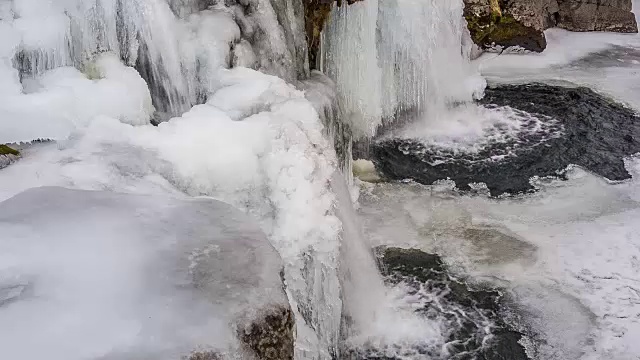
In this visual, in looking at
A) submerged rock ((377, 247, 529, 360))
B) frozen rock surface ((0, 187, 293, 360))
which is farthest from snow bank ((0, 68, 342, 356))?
submerged rock ((377, 247, 529, 360))

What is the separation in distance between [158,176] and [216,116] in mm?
909

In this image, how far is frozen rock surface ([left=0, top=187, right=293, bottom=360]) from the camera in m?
2.12

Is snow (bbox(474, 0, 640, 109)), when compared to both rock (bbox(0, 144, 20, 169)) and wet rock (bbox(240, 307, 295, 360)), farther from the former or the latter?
wet rock (bbox(240, 307, 295, 360))

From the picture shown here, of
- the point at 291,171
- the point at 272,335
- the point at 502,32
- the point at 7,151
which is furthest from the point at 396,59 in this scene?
the point at 272,335

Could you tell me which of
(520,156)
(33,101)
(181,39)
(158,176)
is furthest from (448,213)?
(33,101)

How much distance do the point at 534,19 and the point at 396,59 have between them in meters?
3.96

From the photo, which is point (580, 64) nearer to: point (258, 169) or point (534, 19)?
point (534, 19)

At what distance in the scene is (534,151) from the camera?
776 centimetres

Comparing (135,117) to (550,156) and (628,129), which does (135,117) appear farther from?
(628,129)

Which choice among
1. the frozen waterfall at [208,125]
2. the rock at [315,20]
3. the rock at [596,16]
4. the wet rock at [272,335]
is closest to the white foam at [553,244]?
the frozen waterfall at [208,125]

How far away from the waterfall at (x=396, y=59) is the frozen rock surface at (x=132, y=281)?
4.87m

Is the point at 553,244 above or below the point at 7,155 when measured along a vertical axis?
below

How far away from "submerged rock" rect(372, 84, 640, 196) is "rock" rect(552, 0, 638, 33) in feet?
12.7

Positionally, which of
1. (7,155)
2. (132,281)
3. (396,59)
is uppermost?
(7,155)
